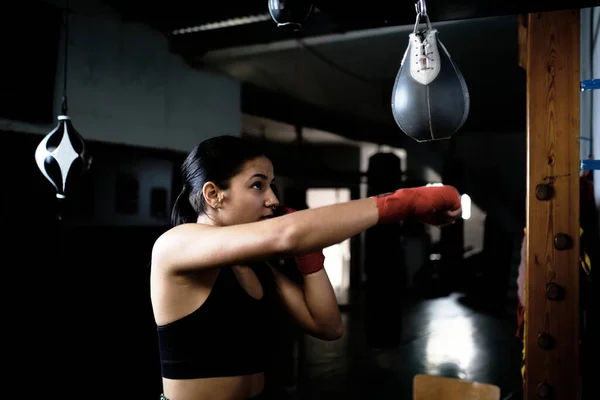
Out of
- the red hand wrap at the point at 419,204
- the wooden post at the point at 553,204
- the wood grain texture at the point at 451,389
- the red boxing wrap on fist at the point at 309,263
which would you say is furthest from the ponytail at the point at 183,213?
the wooden post at the point at 553,204

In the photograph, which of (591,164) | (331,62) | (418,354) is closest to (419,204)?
(591,164)

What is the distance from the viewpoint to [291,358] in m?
6.12

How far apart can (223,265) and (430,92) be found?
934mm

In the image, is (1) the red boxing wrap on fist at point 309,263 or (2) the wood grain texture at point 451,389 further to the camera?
(2) the wood grain texture at point 451,389

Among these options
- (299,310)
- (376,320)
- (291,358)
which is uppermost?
(299,310)

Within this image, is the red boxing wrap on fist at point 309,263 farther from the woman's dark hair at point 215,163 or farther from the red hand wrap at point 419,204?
the red hand wrap at point 419,204

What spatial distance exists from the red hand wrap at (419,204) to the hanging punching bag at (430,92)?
0.49 m

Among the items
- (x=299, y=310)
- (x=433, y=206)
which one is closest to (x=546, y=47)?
(x=433, y=206)

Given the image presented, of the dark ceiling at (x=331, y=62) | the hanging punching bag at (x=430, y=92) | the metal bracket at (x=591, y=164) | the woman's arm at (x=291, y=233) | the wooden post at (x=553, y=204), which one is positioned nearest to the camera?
the woman's arm at (x=291, y=233)

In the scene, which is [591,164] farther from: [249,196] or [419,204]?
[249,196]

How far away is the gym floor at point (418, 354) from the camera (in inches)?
212

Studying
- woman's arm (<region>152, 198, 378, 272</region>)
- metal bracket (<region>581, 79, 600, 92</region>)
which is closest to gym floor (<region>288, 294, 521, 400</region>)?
metal bracket (<region>581, 79, 600, 92</region>)

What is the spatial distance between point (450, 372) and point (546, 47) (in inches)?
158

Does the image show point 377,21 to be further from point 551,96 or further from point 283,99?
point 283,99
